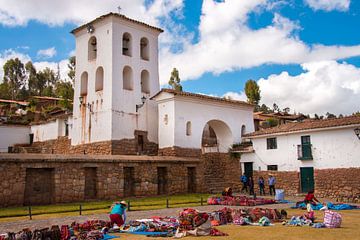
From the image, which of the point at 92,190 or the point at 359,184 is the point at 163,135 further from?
the point at 359,184

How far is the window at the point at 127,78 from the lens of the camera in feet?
89.6

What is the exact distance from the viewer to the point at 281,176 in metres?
23.9

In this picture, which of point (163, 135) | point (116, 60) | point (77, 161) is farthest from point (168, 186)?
point (116, 60)

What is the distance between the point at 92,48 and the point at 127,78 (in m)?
3.63

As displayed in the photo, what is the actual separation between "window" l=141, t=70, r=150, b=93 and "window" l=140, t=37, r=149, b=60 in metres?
1.17

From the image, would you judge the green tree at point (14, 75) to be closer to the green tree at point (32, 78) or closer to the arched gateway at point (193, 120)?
the green tree at point (32, 78)

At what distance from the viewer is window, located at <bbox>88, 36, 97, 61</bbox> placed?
92.1ft

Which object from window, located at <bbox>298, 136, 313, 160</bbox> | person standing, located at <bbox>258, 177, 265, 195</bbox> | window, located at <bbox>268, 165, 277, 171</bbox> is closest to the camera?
window, located at <bbox>298, 136, 313, 160</bbox>

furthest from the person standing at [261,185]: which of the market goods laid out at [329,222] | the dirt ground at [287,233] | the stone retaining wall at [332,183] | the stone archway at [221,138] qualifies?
the market goods laid out at [329,222]

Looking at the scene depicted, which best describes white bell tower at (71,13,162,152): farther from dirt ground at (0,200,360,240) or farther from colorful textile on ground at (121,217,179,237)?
colorful textile on ground at (121,217,179,237)

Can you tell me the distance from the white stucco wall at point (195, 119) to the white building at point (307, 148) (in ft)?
8.21

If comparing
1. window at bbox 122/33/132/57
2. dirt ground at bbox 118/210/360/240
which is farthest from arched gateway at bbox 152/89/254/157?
dirt ground at bbox 118/210/360/240

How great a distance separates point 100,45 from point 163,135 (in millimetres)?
7885

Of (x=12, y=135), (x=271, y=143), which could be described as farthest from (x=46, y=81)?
(x=271, y=143)
